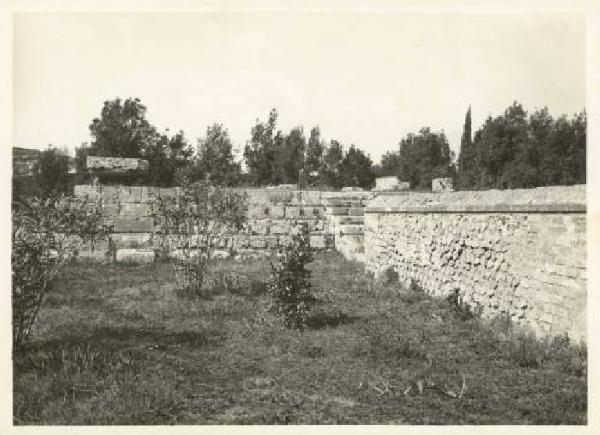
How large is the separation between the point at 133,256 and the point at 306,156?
16.2 m

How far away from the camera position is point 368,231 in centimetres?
1073

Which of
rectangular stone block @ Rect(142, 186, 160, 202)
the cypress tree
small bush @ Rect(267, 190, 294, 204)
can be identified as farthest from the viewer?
the cypress tree

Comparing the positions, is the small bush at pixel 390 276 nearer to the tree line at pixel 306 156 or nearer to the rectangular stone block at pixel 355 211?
the rectangular stone block at pixel 355 211

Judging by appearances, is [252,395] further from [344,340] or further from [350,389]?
[344,340]

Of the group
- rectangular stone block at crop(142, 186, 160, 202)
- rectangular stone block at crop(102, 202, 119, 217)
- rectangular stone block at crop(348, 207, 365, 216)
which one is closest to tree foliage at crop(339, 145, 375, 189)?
rectangular stone block at crop(348, 207, 365, 216)

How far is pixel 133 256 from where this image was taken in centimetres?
1021

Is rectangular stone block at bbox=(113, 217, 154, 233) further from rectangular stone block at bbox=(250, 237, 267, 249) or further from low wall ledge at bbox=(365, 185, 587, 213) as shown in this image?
low wall ledge at bbox=(365, 185, 587, 213)

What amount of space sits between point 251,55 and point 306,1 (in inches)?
39.9

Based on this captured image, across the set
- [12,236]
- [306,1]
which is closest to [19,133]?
[12,236]

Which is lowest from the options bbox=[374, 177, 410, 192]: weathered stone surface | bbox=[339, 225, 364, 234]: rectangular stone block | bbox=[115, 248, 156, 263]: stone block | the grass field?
the grass field

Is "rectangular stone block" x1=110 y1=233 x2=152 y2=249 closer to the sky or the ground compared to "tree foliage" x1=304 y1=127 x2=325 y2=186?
closer to the ground

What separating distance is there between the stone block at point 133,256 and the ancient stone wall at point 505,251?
5159 mm

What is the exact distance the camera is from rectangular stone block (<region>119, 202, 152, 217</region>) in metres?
10.8

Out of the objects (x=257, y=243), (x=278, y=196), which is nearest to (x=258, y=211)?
(x=278, y=196)
